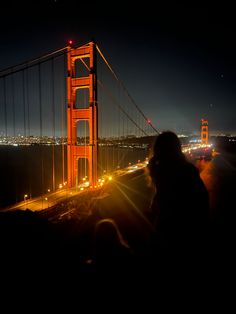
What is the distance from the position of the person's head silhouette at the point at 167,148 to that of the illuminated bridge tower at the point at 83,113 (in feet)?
32.1

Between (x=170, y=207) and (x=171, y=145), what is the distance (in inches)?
14.5

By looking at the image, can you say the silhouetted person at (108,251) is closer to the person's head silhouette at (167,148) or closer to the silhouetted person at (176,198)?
the silhouetted person at (176,198)

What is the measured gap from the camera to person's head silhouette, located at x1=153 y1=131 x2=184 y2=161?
1422 millimetres

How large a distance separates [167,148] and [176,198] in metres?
0.30

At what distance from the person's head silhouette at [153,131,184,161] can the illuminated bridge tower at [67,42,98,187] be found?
9.79 meters

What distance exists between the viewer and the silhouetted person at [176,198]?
1332mm

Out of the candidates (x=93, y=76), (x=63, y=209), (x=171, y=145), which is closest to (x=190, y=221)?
(x=171, y=145)

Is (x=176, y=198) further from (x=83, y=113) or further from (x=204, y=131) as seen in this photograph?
(x=204, y=131)

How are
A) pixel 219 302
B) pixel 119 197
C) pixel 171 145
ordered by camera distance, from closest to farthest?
pixel 171 145, pixel 219 302, pixel 119 197

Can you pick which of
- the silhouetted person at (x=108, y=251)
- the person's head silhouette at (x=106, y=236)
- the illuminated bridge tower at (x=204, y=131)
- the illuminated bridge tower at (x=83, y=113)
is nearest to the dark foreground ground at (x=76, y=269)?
the silhouetted person at (x=108, y=251)

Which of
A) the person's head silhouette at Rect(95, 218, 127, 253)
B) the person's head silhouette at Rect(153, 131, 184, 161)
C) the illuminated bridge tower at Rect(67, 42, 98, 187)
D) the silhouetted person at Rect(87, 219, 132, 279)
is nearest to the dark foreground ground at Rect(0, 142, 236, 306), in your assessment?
the silhouetted person at Rect(87, 219, 132, 279)

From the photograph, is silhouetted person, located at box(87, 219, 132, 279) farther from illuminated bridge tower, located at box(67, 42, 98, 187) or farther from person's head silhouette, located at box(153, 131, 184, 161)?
illuminated bridge tower, located at box(67, 42, 98, 187)

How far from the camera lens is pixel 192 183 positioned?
1326mm

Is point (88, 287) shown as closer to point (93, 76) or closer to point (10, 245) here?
point (10, 245)
